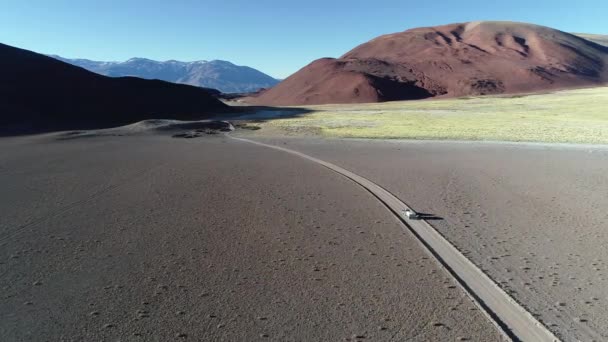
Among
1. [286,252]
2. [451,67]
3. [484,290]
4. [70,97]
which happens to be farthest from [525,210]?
[451,67]

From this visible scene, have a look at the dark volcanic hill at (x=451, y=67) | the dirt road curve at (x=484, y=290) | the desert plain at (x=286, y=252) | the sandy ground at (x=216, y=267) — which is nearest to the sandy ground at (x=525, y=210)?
the desert plain at (x=286, y=252)

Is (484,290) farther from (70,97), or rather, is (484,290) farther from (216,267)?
(70,97)

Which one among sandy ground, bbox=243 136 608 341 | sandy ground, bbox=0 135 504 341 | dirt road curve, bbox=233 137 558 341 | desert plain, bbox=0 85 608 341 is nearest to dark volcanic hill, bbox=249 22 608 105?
sandy ground, bbox=243 136 608 341

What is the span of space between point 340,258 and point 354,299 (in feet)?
5.01

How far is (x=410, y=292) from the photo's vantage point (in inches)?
236

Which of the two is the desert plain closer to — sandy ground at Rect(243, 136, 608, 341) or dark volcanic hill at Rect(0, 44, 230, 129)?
sandy ground at Rect(243, 136, 608, 341)

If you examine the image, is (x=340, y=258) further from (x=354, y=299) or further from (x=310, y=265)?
(x=354, y=299)

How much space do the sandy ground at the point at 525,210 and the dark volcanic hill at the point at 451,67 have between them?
8310cm

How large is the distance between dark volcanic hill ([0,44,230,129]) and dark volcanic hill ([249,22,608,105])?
4936 cm

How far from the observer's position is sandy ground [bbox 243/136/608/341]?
589 centimetres

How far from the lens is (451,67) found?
4867 inches

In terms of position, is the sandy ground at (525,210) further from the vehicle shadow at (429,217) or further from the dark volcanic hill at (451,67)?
the dark volcanic hill at (451,67)

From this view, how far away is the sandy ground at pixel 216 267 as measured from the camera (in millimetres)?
5070

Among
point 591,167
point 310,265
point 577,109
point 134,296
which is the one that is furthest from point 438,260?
point 577,109
